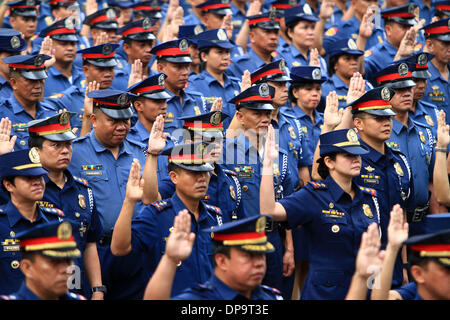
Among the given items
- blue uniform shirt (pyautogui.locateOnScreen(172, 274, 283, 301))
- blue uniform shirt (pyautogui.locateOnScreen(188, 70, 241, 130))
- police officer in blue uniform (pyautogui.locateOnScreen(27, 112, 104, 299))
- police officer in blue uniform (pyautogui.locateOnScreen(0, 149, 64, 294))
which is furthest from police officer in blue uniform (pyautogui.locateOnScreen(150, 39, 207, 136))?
blue uniform shirt (pyautogui.locateOnScreen(172, 274, 283, 301))

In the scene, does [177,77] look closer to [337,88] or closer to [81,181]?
[337,88]

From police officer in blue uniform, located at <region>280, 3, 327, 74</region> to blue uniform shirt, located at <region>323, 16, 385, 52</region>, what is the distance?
0.88 metres

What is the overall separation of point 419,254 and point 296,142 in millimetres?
3676

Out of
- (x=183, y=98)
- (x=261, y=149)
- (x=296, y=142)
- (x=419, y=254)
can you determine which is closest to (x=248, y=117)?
(x=261, y=149)

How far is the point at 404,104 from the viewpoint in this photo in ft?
28.3

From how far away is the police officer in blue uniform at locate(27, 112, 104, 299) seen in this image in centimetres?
669

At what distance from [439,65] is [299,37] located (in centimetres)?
197

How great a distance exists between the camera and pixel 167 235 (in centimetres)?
635

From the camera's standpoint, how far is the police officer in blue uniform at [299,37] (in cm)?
1126

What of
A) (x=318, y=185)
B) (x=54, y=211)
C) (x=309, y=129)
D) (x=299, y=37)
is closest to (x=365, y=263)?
(x=318, y=185)

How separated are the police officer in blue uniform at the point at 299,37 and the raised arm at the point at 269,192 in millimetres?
4850

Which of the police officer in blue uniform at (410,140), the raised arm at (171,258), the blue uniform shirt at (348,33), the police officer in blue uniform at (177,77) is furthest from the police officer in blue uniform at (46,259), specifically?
the blue uniform shirt at (348,33)

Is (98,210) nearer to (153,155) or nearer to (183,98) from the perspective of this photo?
(153,155)

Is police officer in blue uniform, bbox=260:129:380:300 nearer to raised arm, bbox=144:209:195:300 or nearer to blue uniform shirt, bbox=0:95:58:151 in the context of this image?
raised arm, bbox=144:209:195:300
